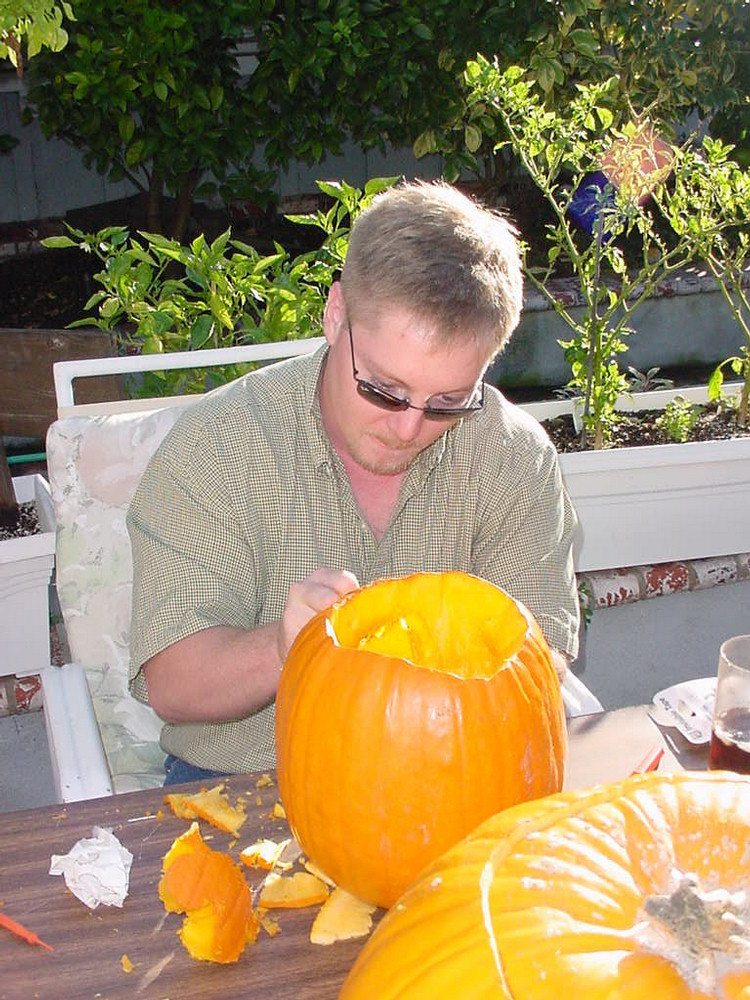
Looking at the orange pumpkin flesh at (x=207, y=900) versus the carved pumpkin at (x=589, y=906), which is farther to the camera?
the orange pumpkin flesh at (x=207, y=900)

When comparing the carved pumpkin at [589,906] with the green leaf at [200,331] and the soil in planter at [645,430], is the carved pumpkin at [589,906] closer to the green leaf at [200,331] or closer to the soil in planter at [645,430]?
the green leaf at [200,331]

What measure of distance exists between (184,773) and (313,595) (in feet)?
2.18

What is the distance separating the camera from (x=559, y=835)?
28.5 inches

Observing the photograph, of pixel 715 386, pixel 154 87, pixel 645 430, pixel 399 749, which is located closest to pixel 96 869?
pixel 399 749

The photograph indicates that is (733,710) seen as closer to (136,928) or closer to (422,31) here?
(136,928)

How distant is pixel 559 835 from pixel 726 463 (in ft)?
9.57

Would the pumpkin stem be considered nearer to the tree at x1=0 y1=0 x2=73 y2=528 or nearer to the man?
the man

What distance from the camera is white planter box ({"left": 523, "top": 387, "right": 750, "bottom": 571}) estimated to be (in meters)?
3.33

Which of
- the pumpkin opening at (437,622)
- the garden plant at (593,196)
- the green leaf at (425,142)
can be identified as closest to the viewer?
the pumpkin opening at (437,622)

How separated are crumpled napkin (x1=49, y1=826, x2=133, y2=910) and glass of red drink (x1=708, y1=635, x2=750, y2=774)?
0.64 metres

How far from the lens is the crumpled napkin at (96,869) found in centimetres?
102

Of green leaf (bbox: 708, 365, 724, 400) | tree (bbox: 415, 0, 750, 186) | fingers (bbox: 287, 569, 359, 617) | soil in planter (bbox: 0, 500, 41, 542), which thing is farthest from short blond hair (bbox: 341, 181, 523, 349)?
tree (bbox: 415, 0, 750, 186)

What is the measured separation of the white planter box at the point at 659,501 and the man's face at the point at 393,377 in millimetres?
1771

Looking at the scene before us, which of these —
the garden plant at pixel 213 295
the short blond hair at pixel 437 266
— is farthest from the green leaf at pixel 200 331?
the short blond hair at pixel 437 266
